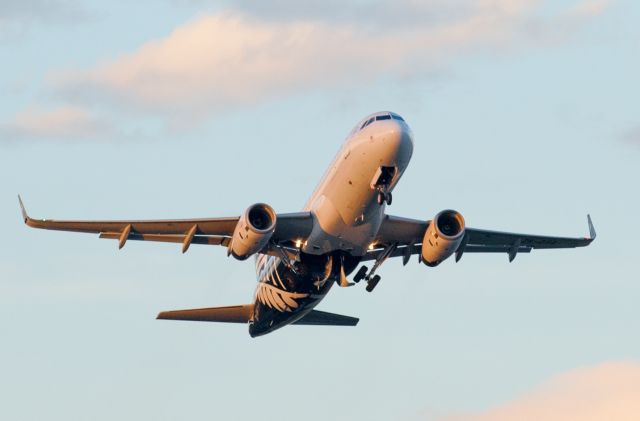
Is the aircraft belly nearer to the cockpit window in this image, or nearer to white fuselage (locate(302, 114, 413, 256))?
white fuselage (locate(302, 114, 413, 256))

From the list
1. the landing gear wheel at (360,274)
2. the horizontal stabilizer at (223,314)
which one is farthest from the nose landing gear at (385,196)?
the horizontal stabilizer at (223,314)

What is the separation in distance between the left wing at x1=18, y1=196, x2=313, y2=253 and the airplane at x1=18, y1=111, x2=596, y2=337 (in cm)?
4

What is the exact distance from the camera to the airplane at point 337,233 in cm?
5638

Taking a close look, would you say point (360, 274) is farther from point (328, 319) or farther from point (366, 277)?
point (328, 319)

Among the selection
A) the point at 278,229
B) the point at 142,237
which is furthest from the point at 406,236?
the point at 142,237

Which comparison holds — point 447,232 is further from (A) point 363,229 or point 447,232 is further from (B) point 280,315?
(B) point 280,315

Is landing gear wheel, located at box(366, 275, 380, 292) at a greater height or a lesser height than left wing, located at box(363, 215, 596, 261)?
lesser

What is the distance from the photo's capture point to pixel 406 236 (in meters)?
61.4

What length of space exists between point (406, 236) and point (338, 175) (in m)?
5.41

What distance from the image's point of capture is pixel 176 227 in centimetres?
6006

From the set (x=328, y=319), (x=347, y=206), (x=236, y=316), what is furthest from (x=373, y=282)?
(x=236, y=316)

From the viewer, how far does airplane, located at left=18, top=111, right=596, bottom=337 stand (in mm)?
56375

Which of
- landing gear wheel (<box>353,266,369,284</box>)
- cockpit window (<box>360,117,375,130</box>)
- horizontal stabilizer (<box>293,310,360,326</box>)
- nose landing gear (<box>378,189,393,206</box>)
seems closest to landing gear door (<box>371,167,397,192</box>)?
nose landing gear (<box>378,189,393,206</box>)

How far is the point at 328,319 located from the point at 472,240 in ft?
28.4
